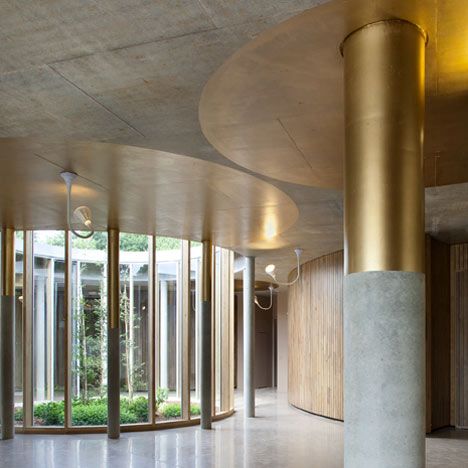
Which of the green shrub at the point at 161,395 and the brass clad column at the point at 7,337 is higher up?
the brass clad column at the point at 7,337

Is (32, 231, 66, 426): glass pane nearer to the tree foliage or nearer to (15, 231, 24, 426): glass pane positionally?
the tree foliage

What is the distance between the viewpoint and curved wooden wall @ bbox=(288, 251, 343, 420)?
14.5 meters

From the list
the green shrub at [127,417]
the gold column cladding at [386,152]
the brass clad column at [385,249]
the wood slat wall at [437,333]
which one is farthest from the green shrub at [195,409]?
the gold column cladding at [386,152]

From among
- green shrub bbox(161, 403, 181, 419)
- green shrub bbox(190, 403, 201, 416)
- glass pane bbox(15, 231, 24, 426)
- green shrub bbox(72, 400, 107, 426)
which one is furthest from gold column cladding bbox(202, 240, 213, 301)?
glass pane bbox(15, 231, 24, 426)

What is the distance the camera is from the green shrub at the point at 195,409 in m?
13.7

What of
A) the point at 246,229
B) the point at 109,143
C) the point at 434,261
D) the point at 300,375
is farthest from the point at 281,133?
the point at 300,375

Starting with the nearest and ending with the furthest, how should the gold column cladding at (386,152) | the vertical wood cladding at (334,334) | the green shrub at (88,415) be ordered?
1. the gold column cladding at (386,152)
2. the green shrub at (88,415)
3. the vertical wood cladding at (334,334)

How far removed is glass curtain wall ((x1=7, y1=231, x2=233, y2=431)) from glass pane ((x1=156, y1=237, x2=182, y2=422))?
21 millimetres

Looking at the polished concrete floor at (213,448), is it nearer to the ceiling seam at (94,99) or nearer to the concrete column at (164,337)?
the concrete column at (164,337)

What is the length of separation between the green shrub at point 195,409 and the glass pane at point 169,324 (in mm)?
367

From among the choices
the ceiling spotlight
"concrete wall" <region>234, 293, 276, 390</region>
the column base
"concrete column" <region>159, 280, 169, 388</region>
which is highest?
the ceiling spotlight

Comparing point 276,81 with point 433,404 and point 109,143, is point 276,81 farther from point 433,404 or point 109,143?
point 433,404

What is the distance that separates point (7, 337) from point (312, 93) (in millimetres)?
8366

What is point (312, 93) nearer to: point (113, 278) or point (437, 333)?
point (113, 278)
